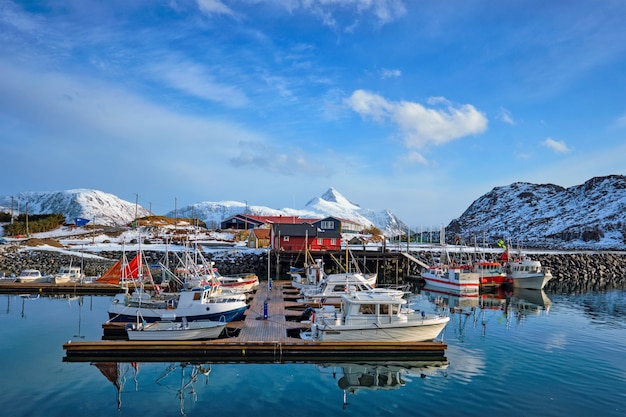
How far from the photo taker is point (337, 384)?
64.0 ft

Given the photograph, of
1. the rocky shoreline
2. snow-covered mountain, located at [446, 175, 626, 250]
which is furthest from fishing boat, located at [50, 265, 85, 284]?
snow-covered mountain, located at [446, 175, 626, 250]

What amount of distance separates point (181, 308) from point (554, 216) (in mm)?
149818

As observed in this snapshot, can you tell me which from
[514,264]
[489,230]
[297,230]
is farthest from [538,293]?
[489,230]

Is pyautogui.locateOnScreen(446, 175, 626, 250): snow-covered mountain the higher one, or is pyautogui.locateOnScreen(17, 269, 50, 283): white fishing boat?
pyautogui.locateOnScreen(446, 175, 626, 250): snow-covered mountain

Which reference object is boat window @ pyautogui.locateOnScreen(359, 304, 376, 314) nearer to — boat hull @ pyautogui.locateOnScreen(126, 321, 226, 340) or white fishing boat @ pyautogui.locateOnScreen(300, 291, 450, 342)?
white fishing boat @ pyautogui.locateOnScreen(300, 291, 450, 342)

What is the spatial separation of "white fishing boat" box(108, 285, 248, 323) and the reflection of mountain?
6925mm

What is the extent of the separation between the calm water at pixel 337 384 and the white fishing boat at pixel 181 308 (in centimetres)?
243

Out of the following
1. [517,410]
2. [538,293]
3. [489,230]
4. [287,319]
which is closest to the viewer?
[517,410]

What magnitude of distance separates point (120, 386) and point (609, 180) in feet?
586

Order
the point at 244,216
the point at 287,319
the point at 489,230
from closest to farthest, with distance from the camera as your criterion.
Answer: the point at 287,319, the point at 244,216, the point at 489,230

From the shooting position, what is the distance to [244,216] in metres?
→ 106

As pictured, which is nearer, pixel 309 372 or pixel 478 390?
pixel 478 390

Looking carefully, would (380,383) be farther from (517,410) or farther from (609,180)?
(609,180)

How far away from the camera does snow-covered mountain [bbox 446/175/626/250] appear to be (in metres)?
116
